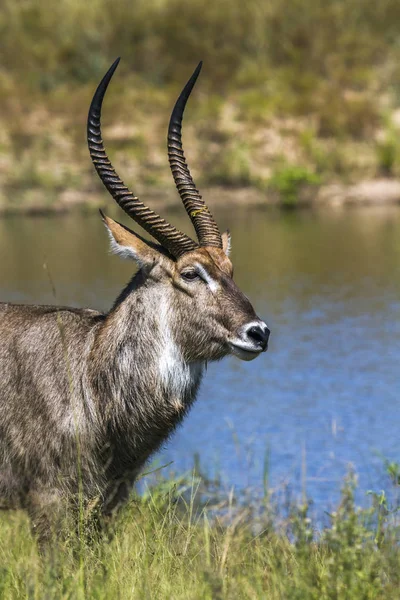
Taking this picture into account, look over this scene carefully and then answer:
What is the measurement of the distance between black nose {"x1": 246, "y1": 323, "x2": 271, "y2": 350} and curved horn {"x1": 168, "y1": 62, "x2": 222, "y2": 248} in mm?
600

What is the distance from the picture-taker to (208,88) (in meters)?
39.5

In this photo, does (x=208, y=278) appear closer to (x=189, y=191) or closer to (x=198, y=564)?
(x=189, y=191)

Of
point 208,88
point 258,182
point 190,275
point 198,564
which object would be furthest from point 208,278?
point 208,88

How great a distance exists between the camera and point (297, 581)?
13.8 ft

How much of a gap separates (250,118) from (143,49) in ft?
35.4

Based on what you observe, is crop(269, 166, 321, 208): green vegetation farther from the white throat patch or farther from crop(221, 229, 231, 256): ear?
the white throat patch

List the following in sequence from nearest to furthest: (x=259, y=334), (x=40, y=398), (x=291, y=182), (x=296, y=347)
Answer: (x=259, y=334) < (x=40, y=398) < (x=296, y=347) < (x=291, y=182)

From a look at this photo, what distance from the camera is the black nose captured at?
5355 mm

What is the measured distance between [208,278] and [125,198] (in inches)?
23.2

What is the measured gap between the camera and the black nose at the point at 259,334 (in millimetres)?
5355

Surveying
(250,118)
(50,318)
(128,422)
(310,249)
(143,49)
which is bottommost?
(128,422)

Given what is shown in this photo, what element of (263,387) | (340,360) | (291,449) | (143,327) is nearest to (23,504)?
(143,327)

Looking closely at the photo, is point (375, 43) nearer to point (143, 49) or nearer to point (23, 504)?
point (143, 49)

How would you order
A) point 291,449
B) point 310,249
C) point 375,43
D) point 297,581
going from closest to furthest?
point 297,581 < point 291,449 < point 310,249 < point 375,43
